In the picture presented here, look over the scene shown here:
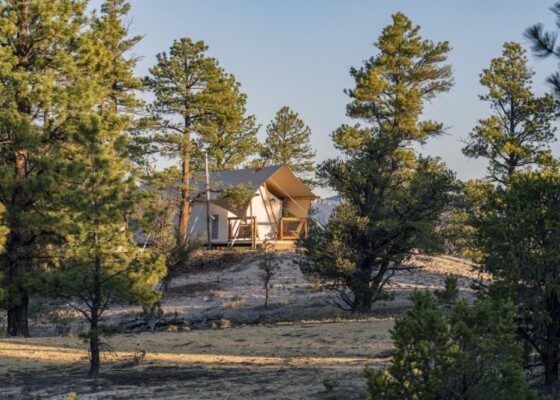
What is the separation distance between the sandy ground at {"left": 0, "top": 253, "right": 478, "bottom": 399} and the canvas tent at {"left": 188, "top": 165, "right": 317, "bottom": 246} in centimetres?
1391

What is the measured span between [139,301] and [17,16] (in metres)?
10.6

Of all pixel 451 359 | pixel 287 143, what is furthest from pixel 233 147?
pixel 451 359

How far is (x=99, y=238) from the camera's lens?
11.5 meters

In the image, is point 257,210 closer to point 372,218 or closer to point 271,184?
point 271,184

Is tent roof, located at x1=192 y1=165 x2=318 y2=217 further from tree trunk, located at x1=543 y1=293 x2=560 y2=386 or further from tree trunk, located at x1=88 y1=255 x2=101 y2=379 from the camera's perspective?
tree trunk, located at x1=543 y1=293 x2=560 y2=386

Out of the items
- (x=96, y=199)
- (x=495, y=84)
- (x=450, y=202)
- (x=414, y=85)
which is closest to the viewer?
(x=96, y=199)

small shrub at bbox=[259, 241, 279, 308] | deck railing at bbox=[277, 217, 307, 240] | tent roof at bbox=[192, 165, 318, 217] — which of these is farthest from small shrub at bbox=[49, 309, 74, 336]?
deck railing at bbox=[277, 217, 307, 240]

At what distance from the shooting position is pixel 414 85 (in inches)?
1460

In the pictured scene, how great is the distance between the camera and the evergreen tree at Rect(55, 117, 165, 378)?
11.1 meters

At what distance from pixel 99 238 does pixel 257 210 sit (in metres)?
27.4

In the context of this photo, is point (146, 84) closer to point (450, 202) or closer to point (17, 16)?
point (17, 16)

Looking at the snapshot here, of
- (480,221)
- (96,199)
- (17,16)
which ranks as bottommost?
(480,221)

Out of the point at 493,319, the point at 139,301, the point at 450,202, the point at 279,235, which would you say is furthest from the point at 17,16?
the point at 279,235

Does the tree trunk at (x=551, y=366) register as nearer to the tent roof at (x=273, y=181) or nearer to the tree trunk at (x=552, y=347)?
the tree trunk at (x=552, y=347)
